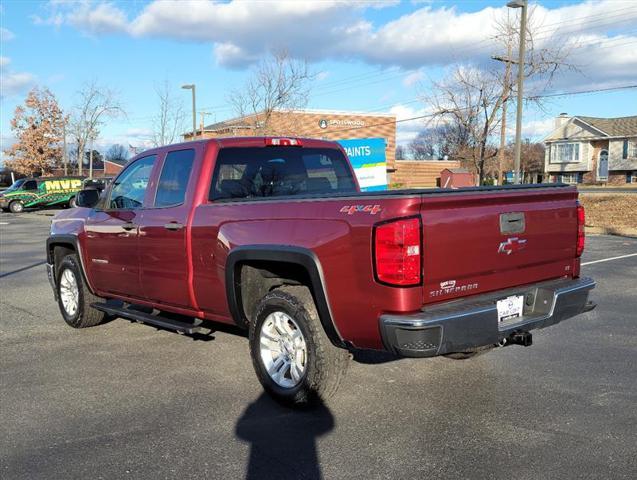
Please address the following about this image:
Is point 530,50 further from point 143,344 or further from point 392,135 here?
point 392,135

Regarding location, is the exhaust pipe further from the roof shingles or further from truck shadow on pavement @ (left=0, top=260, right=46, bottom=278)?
the roof shingles

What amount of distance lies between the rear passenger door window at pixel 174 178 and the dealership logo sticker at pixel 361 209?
186cm

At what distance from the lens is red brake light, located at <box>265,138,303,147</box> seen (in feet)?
17.7

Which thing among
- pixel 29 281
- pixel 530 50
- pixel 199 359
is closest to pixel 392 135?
pixel 530 50

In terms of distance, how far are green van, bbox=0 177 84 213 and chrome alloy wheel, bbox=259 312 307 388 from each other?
107 feet

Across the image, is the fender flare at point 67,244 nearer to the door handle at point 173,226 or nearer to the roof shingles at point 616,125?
the door handle at point 173,226

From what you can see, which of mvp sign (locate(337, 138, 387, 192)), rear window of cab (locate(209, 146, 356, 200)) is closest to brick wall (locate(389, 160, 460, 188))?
mvp sign (locate(337, 138, 387, 192))

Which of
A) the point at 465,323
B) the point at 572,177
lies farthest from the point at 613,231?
the point at 572,177

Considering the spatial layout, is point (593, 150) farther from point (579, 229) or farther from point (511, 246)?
point (511, 246)

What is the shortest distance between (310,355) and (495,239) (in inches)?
57.0

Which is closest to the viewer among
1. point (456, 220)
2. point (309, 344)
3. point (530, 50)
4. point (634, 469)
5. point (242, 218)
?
point (634, 469)

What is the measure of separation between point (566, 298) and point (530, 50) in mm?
26371

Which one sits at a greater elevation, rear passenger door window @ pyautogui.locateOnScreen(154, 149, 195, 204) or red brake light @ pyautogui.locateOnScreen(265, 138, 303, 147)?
red brake light @ pyautogui.locateOnScreen(265, 138, 303, 147)

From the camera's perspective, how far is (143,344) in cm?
611
